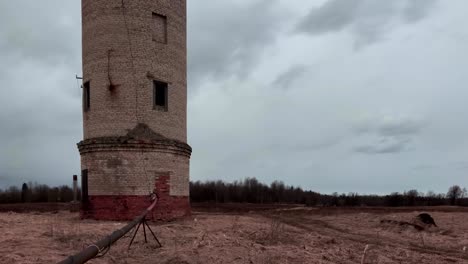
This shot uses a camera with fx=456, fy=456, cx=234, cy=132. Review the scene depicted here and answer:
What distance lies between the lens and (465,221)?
67.6 ft

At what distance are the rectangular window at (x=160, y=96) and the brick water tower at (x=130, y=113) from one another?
0.04 m

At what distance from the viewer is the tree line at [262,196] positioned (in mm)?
60094

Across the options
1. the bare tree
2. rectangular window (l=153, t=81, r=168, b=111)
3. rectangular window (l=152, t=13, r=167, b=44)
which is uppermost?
rectangular window (l=152, t=13, r=167, b=44)

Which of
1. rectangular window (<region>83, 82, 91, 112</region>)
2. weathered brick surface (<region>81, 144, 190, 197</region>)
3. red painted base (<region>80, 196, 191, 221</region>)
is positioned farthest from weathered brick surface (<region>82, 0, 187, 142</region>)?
red painted base (<region>80, 196, 191, 221</region>)

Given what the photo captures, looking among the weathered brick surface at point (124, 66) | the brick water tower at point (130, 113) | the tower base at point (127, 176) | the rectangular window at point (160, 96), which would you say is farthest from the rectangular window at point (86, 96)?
the rectangular window at point (160, 96)

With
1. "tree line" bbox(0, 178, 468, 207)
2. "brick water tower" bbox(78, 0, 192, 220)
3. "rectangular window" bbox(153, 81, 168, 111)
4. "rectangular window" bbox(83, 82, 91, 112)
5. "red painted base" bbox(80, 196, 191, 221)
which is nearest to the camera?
"red painted base" bbox(80, 196, 191, 221)

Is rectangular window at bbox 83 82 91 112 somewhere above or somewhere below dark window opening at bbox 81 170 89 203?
above

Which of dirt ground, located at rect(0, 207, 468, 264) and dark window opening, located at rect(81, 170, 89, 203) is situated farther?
dark window opening, located at rect(81, 170, 89, 203)

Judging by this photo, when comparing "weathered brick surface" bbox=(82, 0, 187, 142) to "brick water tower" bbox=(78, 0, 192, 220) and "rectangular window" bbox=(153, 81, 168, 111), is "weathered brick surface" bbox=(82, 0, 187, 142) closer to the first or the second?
"brick water tower" bbox=(78, 0, 192, 220)

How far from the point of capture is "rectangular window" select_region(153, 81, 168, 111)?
54.5 feet

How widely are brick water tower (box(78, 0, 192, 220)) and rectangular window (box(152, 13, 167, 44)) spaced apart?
29 millimetres

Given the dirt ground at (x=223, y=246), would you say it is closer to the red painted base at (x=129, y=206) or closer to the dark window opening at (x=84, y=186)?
the red painted base at (x=129, y=206)

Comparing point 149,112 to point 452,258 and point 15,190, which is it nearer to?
point 452,258

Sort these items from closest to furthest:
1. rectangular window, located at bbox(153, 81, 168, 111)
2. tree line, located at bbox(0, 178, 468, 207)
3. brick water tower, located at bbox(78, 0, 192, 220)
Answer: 1. brick water tower, located at bbox(78, 0, 192, 220)
2. rectangular window, located at bbox(153, 81, 168, 111)
3. tree line, located at bbox(0, 178, 468, 207)
